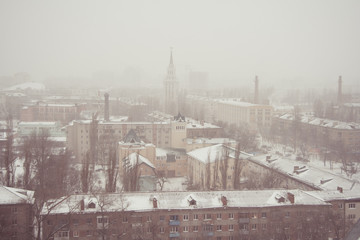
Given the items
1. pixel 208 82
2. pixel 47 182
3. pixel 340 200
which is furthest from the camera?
pixel 208 82

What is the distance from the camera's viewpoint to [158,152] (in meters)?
15.7

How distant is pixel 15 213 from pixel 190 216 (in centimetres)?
342

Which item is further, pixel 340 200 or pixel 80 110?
pixel 80 110

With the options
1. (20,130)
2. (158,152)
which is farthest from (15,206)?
(20,130)

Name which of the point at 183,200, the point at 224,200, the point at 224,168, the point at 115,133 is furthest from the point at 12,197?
the point at 115,133

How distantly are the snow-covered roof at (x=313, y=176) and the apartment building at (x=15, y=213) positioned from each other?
262 inches

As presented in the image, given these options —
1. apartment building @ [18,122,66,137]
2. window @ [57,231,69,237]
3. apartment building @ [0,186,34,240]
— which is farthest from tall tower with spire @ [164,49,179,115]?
window @ [57,231,69,237]

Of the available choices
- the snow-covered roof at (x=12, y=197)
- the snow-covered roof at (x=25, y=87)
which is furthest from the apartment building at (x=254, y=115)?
the snow-covered roof at (x=25, y=87)

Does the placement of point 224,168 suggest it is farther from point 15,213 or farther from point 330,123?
point 330,123

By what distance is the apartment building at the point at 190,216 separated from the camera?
768 centimetres

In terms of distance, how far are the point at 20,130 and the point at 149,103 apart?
14.9 m

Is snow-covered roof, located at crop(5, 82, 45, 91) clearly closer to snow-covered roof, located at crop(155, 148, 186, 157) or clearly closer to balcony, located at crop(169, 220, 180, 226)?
snow-covered roof, located at crop(155, 148, 186, 157)

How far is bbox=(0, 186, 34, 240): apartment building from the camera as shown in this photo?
25.4ft

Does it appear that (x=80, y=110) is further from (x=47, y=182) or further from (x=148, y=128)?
(x=47, y=182)
